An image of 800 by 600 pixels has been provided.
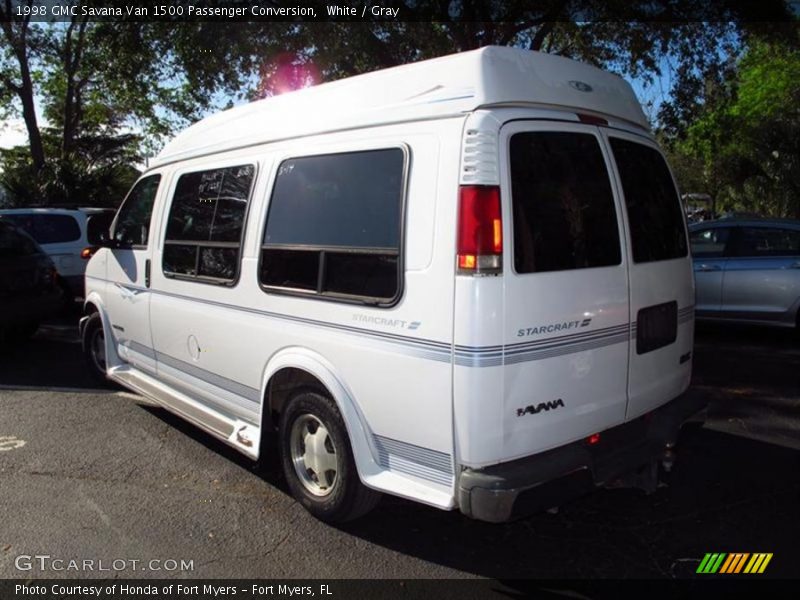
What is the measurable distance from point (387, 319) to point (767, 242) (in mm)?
6805

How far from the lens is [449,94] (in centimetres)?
286

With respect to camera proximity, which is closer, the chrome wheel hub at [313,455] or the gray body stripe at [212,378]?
the chrome wheel hub at [313,455]

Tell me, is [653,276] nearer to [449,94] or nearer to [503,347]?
[503,347]

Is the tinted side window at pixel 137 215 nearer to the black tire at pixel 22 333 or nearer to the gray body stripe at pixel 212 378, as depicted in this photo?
the gray body stripe at pixel 212 378

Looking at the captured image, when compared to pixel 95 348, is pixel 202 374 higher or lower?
higher

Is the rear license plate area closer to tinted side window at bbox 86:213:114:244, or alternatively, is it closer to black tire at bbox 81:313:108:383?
→ tinted side window at bbox 86:213:114:244

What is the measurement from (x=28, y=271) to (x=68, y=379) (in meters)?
2.08

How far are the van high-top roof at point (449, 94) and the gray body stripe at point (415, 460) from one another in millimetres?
1511

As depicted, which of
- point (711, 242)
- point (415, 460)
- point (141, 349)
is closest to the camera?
point (415, 460)

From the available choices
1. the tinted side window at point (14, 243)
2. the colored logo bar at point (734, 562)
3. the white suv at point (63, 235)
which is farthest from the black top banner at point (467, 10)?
the colored logo bar at point (734, 562)

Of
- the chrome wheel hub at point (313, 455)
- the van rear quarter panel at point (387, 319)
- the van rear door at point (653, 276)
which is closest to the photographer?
the van rear quarter panel at point (387, 319)

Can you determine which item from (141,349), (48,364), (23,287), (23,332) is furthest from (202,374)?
(23,332)

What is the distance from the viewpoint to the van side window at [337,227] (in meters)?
3.00

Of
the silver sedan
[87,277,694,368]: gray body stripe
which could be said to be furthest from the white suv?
the silver sedan
